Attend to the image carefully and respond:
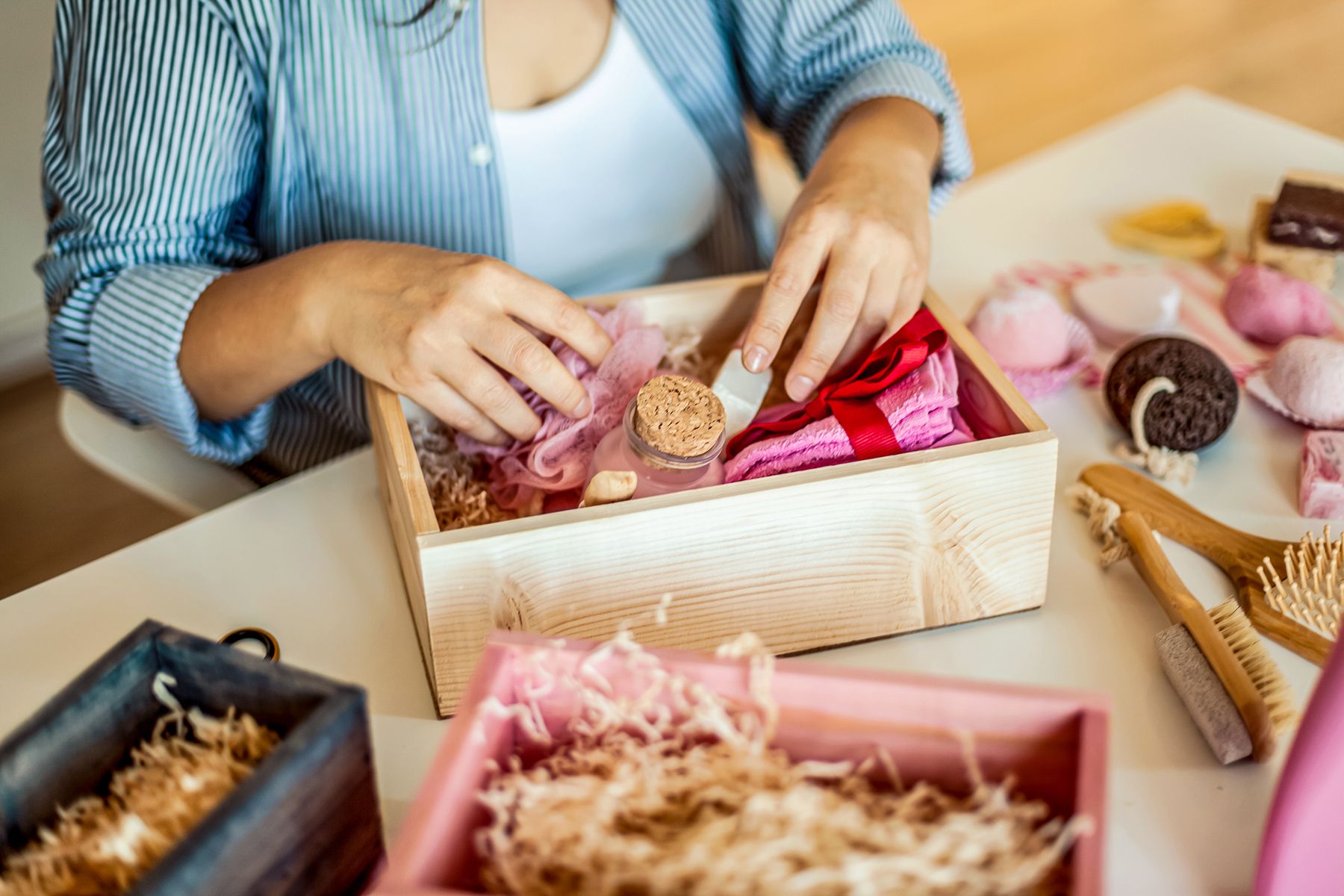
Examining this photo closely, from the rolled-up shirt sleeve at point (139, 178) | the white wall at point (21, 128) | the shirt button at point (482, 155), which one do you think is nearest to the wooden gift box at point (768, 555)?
the rolled-up shirt sleeve at point (139, 178)

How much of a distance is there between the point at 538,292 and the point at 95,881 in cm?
40

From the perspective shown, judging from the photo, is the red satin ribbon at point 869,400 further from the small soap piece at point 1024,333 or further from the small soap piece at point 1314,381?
the small soap piece at point 1314,381

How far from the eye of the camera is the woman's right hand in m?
0.66

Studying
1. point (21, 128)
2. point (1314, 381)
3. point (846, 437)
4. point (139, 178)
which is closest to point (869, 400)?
point (846, 437)

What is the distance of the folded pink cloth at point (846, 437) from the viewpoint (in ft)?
2.07

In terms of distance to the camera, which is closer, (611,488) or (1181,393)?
(611,488)

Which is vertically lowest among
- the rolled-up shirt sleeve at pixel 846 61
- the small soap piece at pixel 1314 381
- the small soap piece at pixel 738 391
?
the small soap piece at pixel 1314 381

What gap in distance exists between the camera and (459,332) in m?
0.66

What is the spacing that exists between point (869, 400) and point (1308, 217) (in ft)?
1.74

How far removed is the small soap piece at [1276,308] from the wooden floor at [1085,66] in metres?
1.56

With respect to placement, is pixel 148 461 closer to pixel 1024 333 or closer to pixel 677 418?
pixel 677 418

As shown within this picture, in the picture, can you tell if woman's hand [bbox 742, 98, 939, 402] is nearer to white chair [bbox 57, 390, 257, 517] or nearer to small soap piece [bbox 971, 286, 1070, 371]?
small soap piece [bbox 971, 286, 1070, 371]

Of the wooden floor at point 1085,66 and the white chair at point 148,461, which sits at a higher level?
the white chair at point 148,461

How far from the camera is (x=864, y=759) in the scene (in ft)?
1.43
